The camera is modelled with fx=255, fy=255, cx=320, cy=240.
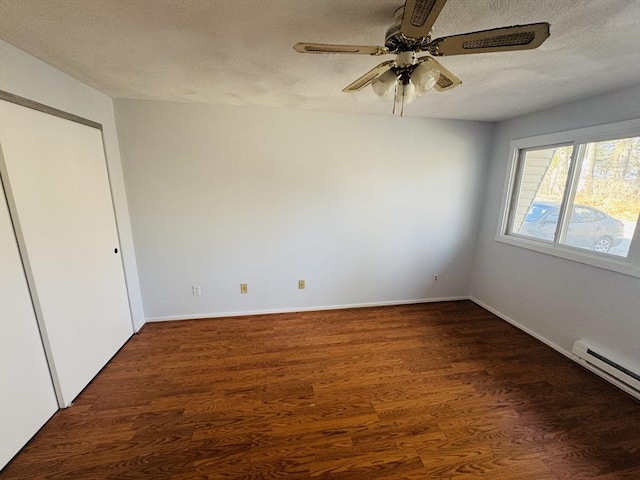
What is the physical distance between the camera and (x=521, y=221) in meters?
2.93

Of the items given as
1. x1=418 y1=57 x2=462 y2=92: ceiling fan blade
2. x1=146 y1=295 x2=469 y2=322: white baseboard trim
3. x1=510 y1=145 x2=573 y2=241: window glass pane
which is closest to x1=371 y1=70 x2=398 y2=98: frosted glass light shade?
x1=418 y1=57 x2=462 y2=92: ceiling fan blade

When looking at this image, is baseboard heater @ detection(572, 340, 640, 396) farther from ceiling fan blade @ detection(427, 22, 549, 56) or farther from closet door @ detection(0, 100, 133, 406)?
closet door @ detection(0, 100, 133, 406)

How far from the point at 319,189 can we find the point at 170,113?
163cm

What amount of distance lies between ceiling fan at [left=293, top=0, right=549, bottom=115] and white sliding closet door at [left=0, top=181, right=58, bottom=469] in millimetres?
1884

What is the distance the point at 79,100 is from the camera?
1928mm

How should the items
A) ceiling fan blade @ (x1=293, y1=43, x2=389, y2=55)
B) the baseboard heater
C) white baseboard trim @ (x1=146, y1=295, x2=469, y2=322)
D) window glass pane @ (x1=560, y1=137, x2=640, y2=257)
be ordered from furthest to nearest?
white baseboard trim @ (x1=146, y1=295, x2=469, y2=322)
window glass pane @ (x1=560, y1=137, x2=640, y2=257)
the baseboard heater
ceiling fan blade @ (x1=293, y1=43, x2=389, y2=55)

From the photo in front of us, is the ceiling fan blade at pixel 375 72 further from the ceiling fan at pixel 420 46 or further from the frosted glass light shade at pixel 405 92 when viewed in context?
the frosted glass light shade at pixel 405 92

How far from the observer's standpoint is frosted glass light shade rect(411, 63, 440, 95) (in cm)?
117

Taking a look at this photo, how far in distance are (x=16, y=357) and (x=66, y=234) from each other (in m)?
0.78

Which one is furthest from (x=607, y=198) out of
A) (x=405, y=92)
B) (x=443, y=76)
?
(x=405, y=92)

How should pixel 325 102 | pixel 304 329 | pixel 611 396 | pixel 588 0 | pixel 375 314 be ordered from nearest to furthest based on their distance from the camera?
pixel 588 0 → pixel 611 396 → pixel 325 102 → pixel 304 329 → pixel 375 314

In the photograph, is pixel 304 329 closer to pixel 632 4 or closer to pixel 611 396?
pixel 611 396

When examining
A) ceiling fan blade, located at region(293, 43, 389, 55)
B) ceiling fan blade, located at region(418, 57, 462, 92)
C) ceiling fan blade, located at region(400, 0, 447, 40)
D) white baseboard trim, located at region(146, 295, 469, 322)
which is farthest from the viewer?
white baseboard trim, located at region(146, 295, 469, 322)

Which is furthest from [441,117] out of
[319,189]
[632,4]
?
[632,4]
